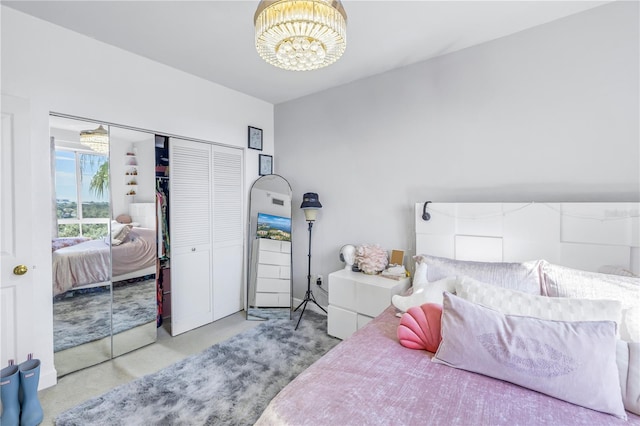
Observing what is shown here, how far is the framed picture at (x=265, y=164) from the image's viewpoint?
3.66 m

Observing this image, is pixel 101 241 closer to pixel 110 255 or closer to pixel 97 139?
pixel 110 255

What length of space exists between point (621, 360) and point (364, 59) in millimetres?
2549

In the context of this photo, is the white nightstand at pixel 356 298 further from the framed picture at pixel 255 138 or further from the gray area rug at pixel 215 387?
the framed picture at pixel 255 138

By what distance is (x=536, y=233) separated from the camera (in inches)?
80.0

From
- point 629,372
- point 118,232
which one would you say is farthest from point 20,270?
point 629,372

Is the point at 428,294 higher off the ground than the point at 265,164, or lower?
lower

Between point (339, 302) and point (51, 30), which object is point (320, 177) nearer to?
point (339, 302)

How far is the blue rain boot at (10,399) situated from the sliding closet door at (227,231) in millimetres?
1654

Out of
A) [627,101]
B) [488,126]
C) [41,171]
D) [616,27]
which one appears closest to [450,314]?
[488,126]

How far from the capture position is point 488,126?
90.2 inches

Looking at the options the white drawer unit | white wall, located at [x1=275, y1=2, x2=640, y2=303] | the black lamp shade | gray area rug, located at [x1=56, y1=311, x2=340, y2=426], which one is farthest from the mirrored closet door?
white wall, located at [x1=275, y1=2, x2=640, y2=303]

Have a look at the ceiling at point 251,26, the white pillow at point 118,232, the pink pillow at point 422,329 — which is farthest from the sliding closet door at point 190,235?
the pink pillow at point 422,329

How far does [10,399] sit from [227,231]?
6.65ft

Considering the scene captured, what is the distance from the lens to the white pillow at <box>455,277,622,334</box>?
1.29 metres
